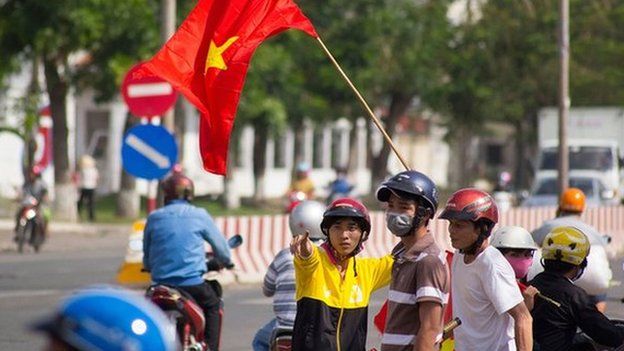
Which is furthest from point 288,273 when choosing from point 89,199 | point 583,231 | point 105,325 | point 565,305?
point 89,199

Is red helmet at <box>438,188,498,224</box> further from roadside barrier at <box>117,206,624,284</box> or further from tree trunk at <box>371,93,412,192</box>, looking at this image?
tree trunk at <box>371,93,412,192</box>

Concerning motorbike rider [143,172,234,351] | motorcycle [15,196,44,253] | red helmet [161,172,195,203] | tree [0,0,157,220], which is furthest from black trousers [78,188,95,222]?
motorbike rider [143,172,234,351]

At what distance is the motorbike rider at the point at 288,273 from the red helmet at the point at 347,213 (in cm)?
164

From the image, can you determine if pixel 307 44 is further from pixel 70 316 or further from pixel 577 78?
pixel 70 316

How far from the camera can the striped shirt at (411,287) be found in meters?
6.38

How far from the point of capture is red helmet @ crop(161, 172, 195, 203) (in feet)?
34.6

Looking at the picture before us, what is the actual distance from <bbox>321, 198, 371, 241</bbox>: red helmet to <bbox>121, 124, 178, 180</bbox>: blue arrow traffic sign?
976 centimetres

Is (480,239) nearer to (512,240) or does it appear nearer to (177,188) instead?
(512,240)

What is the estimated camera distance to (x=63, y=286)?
19.0 metres

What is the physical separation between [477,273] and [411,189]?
1.49 feet

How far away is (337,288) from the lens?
271 inches

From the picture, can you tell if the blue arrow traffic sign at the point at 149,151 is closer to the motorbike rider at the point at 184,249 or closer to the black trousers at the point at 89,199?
the motorbike rider at the point at 184,249

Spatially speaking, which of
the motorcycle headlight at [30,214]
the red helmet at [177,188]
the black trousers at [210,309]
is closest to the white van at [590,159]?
the motorcycle headlight at [30,214]

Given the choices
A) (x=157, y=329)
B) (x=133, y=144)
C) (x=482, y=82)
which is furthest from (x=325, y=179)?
(x=157, y=329)
